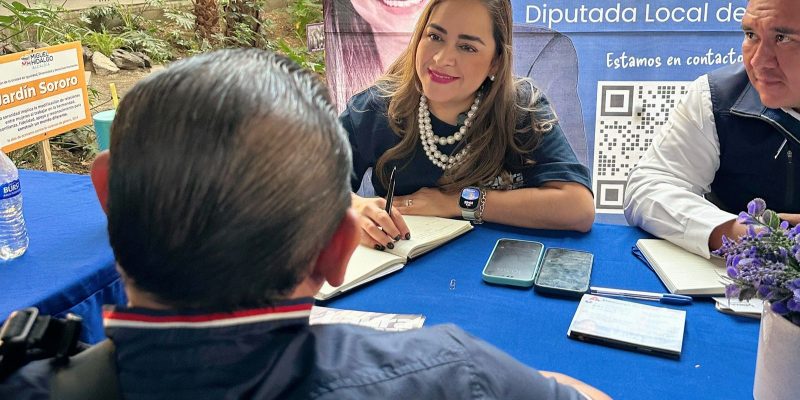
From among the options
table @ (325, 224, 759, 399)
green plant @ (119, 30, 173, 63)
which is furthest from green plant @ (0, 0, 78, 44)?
table @ (325, 224, 759, 399)

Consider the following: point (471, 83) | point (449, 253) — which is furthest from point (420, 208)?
point (471, 83)

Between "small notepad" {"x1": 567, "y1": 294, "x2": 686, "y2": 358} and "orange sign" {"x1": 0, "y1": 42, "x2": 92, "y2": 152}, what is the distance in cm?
221

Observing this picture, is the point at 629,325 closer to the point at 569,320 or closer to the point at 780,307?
the point at 569,320

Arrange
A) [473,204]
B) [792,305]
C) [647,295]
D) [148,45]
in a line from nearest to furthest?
[792,305]
[647,295]
[473,204]
[148,45]

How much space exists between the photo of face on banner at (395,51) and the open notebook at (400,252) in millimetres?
1359

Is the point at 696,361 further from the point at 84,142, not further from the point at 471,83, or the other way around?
the point at 84,142

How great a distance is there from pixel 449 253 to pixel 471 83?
700 mm

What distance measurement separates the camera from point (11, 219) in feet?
5.47

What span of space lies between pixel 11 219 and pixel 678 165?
6.29 feet

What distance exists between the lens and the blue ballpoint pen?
1451 mm

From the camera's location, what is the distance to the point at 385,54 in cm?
339

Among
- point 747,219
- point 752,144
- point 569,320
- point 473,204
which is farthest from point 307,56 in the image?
point 747,219

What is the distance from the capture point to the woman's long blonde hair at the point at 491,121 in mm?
2170

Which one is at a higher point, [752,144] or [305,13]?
[305,13]
